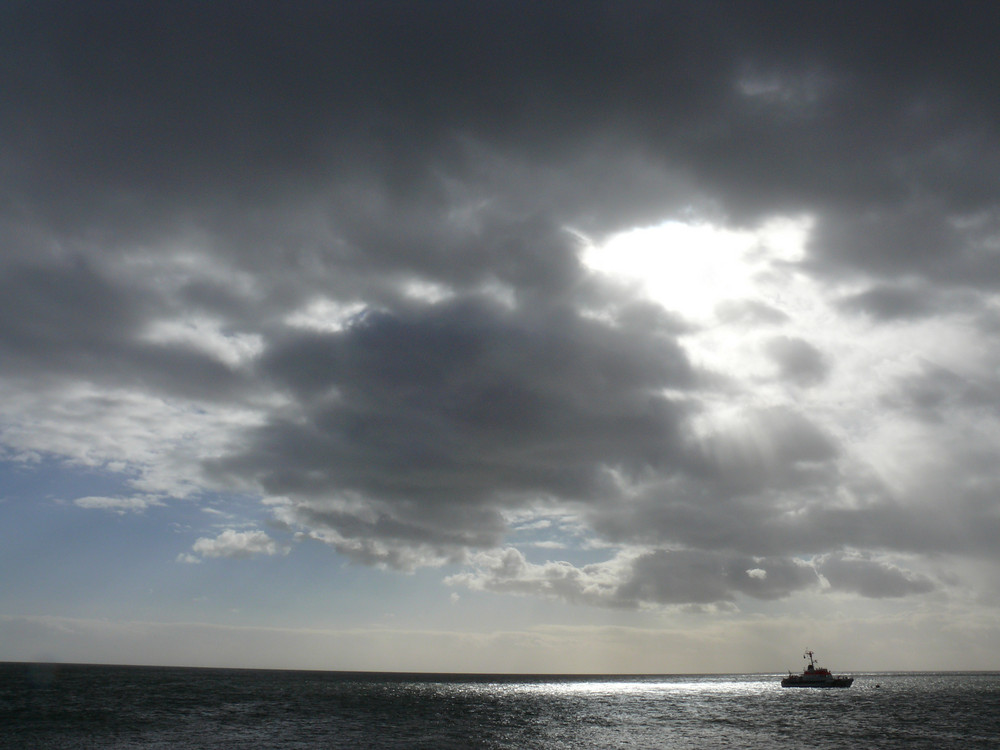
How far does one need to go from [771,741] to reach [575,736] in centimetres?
2590

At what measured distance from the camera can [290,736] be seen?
85.2 m

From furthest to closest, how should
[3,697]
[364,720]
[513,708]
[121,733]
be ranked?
→ [513,708]
[3,697]
[364,720]
[121,733]

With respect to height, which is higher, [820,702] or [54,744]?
[54,744]

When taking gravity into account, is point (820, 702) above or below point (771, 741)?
below

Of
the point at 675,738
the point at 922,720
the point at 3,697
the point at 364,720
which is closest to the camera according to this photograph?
the point at 675,738

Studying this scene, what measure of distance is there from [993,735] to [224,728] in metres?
108

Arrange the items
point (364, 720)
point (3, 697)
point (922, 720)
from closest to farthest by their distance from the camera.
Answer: point (364, 720) → point (922, 720) → point (3, 697)

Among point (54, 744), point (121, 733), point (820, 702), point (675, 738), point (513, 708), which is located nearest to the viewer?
point (54, 744)

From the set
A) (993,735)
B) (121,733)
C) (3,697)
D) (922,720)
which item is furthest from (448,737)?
(3,697)

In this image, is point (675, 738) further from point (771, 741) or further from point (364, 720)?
point (364, 720)

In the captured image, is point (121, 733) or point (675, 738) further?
point (675, 738)

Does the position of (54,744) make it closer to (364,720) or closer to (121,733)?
(121,733)

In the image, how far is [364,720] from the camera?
107 m

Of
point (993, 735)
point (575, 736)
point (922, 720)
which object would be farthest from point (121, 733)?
point (922, 720)
